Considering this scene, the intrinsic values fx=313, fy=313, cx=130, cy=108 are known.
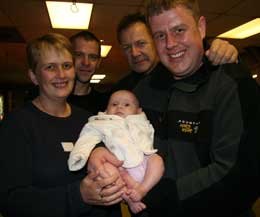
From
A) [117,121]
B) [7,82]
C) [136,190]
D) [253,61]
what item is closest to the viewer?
[136,190]

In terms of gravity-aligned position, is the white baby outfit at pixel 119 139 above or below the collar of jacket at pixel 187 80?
below

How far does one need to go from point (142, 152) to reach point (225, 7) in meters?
3.90

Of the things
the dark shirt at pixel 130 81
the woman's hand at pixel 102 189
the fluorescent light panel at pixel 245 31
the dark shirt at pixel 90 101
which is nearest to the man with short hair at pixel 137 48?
the dark shirt at pixel 130 81

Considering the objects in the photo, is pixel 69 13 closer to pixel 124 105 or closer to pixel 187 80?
pixel 124 105

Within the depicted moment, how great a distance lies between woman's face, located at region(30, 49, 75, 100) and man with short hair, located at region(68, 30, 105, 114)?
761 mm

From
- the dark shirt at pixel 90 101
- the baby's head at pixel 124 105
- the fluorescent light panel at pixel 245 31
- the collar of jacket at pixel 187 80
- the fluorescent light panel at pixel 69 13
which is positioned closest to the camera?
the collar of jacket at pixel 187 80

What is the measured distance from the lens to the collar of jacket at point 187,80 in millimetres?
1461

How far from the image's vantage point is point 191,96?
145cm

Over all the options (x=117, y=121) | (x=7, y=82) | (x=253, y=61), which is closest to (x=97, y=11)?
(x=117, y=121)

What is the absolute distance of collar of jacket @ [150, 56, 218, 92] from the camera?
1.46m

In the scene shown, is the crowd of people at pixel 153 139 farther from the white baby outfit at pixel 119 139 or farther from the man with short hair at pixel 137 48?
the man with short hair at pixel 137 48

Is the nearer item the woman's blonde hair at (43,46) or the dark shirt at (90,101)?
the woman's blonde hair at (43,46)

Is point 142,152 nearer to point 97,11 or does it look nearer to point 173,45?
point 173,45

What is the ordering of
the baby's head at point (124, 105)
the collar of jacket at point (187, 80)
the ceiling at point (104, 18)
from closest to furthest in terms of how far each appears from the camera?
the collar of jacket at point (187, 80) < the baby's head at point (124, 105) < the ceiling at point (104, 18)
